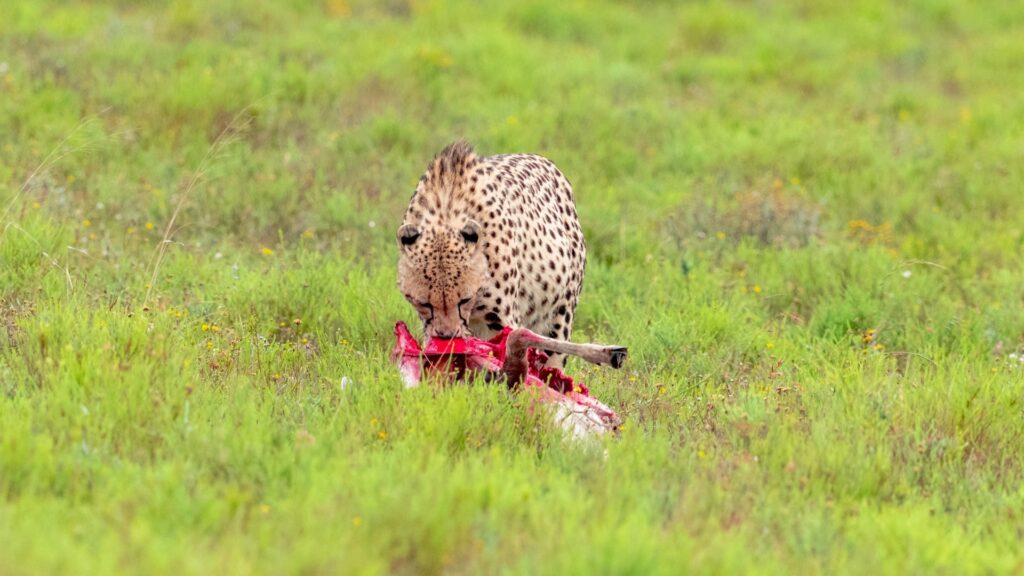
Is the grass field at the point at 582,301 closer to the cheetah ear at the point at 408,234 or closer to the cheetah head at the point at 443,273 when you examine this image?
the cheetah head at the point at 443,273

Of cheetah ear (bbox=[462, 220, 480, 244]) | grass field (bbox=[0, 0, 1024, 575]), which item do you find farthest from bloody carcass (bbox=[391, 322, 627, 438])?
cheetah ear (bbox=[462, 220, 480, 244])

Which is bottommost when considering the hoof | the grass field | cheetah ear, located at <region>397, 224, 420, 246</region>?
the grass field

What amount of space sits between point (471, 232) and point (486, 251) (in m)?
0.22

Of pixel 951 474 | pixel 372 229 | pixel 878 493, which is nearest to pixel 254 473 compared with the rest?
pixel 878 493

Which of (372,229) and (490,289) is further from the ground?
(490,289)

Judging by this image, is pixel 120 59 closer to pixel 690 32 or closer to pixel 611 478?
pixel 690 32

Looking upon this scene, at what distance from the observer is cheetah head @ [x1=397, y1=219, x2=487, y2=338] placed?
597 centimetres

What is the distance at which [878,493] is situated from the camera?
543 centimetres

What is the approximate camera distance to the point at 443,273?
5.96 metres

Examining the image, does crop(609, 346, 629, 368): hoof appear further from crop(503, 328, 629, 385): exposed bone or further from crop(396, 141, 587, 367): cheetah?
crop(396, 141, 587, 367): cheetah

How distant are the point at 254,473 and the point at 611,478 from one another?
1358mm

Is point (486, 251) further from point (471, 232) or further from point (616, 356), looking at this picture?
point (616, 356)

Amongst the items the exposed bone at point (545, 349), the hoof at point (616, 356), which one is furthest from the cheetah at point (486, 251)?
the hoof at point (616, 356)

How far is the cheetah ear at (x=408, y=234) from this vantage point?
601 centimetres
